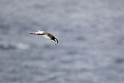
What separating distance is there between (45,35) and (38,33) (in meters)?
1.10

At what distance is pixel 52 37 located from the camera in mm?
16266

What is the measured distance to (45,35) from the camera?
50.0 ft

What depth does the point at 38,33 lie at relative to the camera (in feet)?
51.4

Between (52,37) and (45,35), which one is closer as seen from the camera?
(45,35)

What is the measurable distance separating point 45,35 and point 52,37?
4.35 feet

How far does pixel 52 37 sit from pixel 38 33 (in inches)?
76.1
